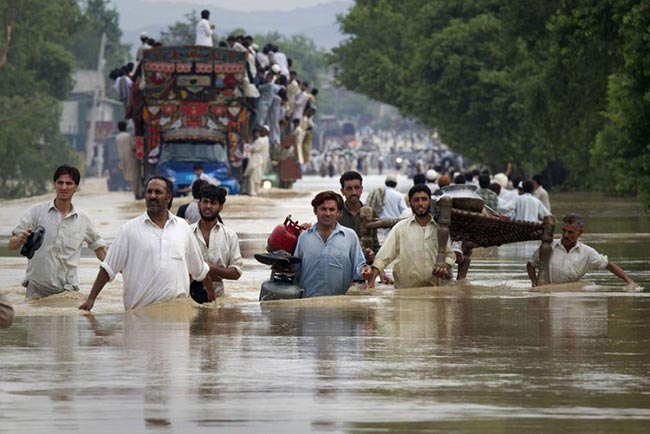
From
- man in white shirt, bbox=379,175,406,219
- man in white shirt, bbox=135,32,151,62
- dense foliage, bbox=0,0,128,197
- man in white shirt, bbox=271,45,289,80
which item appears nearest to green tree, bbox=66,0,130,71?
dense foliage, bbox=0,0,128,197

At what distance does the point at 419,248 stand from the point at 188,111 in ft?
113

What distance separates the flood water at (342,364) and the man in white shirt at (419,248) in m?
0.18

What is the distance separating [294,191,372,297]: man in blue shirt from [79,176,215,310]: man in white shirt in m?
1.66

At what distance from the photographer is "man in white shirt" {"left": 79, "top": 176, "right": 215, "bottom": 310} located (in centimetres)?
1462

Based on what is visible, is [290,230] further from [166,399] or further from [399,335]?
[166,399]

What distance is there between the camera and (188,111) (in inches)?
2052

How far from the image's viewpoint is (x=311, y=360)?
1273 cm

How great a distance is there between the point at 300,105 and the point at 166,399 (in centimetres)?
5667

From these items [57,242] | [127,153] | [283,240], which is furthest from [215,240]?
[127,153]

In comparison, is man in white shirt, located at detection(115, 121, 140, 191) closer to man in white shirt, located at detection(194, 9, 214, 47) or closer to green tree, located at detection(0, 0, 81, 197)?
man in white shirt, located at detection(194, 9, 214, 47)

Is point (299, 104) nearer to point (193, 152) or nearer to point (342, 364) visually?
point (193, 152)

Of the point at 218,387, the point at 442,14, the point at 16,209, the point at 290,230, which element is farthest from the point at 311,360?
the point at 442,14

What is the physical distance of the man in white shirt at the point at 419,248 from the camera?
1791cm

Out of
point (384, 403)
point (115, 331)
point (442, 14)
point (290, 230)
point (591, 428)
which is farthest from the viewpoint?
point (442, 14)
